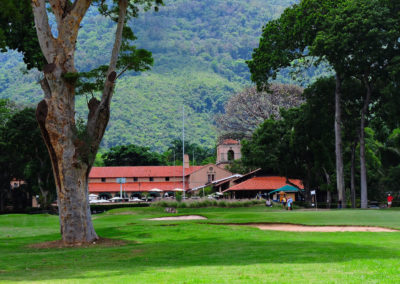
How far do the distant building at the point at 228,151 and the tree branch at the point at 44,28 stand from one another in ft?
263

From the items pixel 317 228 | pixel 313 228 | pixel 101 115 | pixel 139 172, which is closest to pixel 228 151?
pixel 139 172

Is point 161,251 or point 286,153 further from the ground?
point 286,153

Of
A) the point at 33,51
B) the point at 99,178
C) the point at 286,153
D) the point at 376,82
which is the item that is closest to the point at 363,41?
the point at 376,82

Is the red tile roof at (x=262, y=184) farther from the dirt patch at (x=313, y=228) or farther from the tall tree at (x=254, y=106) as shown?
the dirt patch at (x=313, y=228)

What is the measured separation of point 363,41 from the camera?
45.1 m

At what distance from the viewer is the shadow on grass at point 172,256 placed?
43.3ft

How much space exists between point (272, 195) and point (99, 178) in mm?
33078

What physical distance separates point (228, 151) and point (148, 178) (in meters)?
14.5

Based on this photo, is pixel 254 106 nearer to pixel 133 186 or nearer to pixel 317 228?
pixel 133 186

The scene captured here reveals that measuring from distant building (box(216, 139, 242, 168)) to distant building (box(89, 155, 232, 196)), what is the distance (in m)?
5.39

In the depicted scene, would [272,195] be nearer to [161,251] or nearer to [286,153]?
[286,153]

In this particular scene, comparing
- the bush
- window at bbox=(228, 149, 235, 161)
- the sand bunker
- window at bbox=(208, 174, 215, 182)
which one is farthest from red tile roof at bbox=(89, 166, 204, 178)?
the sand bunker

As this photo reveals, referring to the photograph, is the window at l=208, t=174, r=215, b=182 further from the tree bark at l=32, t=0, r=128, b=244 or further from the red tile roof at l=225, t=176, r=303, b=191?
the tree bark at l=32, t=0, r=128, b=244

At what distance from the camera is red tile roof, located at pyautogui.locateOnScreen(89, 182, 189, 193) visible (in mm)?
97375
